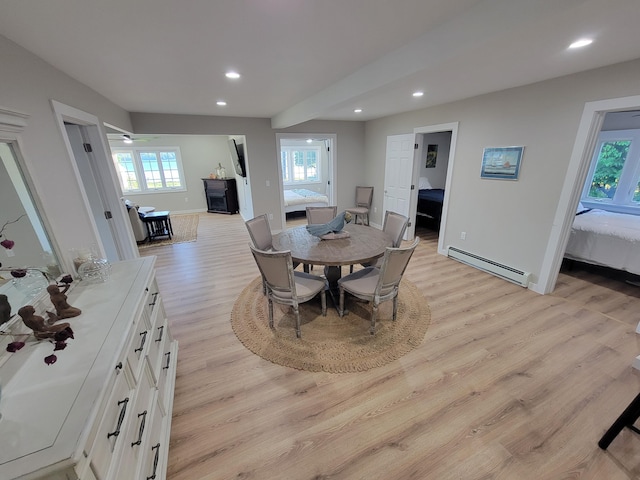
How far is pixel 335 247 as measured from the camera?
259 cm

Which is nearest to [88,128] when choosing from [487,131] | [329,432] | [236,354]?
[236,354]

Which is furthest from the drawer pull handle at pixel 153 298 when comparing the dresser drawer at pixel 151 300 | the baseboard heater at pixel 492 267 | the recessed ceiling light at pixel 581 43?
the baseboard heater at pixel 492 267

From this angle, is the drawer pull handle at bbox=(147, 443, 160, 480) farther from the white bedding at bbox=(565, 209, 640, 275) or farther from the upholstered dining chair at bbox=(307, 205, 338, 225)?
the white bedding at bbox=(565, 209, 640, 275)

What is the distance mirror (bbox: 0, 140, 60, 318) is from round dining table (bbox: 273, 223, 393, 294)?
1.64 meters

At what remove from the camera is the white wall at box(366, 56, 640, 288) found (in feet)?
8.26

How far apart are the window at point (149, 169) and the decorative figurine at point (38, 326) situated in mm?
7489

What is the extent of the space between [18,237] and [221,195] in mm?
6581

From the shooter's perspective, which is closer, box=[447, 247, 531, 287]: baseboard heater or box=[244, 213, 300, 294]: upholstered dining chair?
box=[244, 213, 300, 294]: upholstered dining chair

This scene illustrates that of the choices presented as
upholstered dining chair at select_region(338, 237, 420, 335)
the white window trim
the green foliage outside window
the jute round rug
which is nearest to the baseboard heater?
the jute round rug

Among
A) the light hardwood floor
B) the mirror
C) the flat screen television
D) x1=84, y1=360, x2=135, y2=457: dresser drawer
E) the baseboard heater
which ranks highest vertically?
the flat screen television

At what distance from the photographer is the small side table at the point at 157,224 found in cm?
514

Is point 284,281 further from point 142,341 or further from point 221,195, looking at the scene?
point 221,195

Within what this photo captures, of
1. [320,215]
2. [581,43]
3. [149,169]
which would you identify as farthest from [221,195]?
[581,43]

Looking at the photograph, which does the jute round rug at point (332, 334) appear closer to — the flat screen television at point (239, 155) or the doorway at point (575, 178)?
the doorway at point (575, 178)
